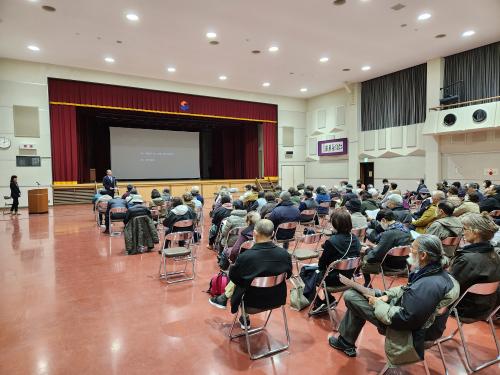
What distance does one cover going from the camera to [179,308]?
3.74 metres

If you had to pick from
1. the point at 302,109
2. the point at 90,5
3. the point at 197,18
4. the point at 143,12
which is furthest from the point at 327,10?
the point at 302,109

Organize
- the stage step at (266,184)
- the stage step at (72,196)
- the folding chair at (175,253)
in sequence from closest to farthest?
1. the folding chair at (175,253)
2. the stage step at (72,196)
3. the stage step at (266,184)

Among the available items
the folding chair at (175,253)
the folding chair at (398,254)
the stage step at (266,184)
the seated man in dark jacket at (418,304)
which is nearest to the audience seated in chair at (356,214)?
the folding chair at (398,254)

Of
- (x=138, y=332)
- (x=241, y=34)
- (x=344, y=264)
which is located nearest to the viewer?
(x=344, y=264)

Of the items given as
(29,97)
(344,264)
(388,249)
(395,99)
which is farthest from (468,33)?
(29,97)

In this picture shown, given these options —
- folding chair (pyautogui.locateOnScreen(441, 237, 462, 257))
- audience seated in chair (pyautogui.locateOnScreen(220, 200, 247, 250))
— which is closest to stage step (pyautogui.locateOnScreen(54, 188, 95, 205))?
audience seated in chair (pyautogui.locateOnScreen(220, 200, 247, 250))

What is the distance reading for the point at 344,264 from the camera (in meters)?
3.04

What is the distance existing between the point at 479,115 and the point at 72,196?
16.4 m

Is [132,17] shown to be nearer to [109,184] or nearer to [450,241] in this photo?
[109,184]

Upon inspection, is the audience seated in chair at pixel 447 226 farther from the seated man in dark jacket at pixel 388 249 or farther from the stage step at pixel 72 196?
the stage step at pixel 72 196

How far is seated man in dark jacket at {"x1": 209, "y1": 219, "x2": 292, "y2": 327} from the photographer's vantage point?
2598mm

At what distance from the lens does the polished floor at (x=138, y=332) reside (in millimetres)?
2604

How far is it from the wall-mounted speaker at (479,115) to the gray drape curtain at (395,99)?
2331 mm

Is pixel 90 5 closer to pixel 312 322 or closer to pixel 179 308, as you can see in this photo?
pixel 179 308
